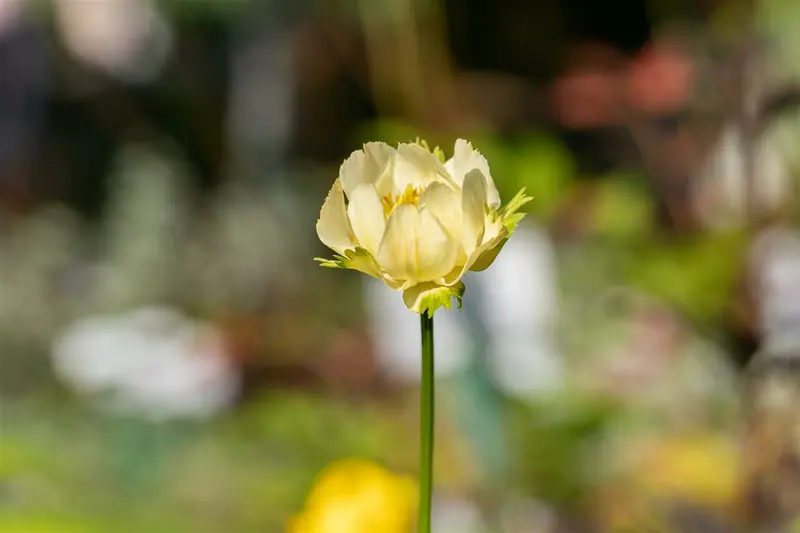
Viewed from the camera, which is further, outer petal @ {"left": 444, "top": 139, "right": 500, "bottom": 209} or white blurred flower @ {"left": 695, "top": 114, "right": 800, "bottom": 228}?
white blurred flower @ {"left": 695, "top": 114, "right": 800, "bottom": 228}

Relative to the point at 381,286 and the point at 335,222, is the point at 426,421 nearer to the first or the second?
the point at 335,222

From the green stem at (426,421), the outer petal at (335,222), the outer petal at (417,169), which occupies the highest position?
the outer petal at (417,169)

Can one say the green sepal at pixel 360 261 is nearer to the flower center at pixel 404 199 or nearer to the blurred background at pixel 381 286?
the flower center at pixel 404 199

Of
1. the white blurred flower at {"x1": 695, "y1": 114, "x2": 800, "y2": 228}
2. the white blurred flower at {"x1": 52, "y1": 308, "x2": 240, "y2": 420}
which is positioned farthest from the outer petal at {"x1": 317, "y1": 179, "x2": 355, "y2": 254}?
the white blurred flower at {"x1": 52, "y1": 308, "x2": 240, "y2": 420}

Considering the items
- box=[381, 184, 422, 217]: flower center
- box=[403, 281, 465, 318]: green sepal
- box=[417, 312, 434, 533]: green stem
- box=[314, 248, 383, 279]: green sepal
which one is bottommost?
box=[417, 312, 434, 533]: green stem

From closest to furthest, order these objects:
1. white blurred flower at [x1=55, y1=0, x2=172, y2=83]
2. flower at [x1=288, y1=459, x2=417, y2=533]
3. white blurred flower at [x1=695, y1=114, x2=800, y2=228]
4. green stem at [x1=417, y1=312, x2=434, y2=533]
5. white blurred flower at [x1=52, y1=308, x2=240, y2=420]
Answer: green stem at [x1=417, y1=312, x2=434, y2=533] → flower at [x1=288, y1=459, x2=417, y2=533] → white blurred flower at [x1=695, y1=114, x2=800, y2=228] → white blurred flower at [x1=52, y1=308, x2=240, y2=420] → white blurred flower at [x1=55, y1=0, x2=172, y2=83]

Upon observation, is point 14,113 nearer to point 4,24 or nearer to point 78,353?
point 4,24

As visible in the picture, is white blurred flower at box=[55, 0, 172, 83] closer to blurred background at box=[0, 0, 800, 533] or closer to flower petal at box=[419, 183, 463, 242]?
blurred background at box=[0, 0, 800, 533]

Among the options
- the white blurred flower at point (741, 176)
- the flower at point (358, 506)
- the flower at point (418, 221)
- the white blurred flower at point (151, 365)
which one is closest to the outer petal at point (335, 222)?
the flower at point (418, 221)

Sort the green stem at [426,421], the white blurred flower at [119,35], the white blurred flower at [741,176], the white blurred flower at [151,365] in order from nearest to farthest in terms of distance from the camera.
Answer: the green stem at [426,421]
the white blurred flower at [741,176]
the white blurred flower at [151,365]
the white blurred flower at [119,35]
